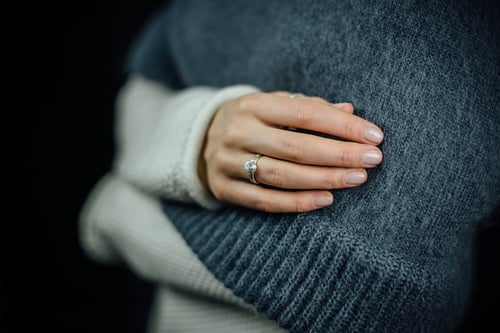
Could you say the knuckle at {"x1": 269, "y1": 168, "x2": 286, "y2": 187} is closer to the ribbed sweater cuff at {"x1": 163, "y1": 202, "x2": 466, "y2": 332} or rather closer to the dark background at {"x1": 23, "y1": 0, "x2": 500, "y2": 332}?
the ribbed sweater cuff at {"x1": 163, "y1": 202, "x2": 466, "y2": 332}

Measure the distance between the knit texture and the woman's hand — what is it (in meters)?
0.02

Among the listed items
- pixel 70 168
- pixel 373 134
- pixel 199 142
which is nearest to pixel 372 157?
pixel 373 134

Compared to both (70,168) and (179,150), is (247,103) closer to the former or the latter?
(179,150)

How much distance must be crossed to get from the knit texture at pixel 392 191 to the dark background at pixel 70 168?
65 centimetres

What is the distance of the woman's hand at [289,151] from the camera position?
416mm

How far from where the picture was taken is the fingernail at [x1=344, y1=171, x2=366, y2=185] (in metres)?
0.42

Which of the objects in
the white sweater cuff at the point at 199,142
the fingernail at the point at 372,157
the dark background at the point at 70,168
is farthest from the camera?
the dark background at the point at 70,168

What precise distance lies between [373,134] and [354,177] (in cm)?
5

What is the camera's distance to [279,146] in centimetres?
44

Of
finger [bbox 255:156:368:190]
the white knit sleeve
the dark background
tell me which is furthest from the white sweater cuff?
the dark background

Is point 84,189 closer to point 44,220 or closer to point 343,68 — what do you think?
point 44,220

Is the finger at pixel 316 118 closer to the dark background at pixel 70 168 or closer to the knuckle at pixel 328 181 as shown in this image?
the knuckle at pixel 328 181

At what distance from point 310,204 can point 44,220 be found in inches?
34.4

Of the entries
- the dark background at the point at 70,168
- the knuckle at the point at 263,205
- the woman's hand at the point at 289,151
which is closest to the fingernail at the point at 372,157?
the woman's hand at the point at 289,151
